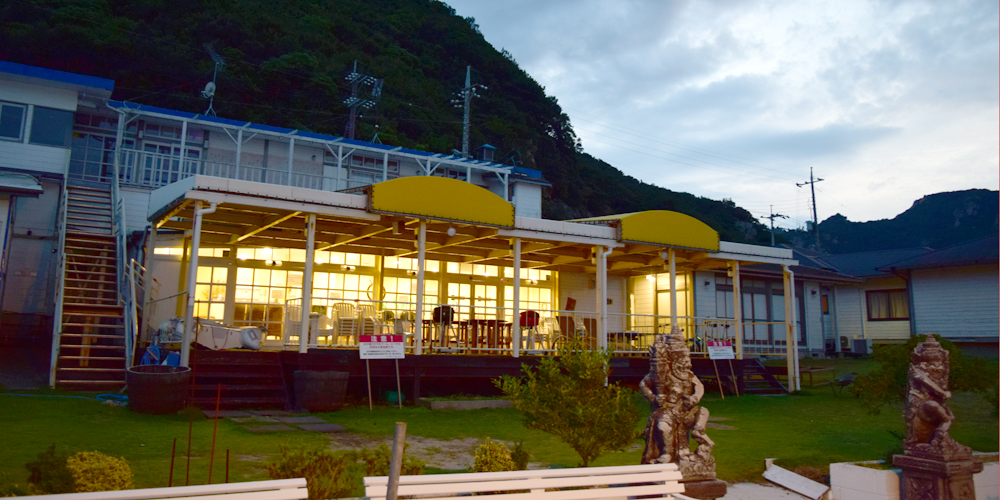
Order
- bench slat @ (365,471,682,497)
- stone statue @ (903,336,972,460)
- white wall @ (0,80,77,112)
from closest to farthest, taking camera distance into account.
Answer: bench slat @ (365,471,682,497)
stone statue @ (903,336,972,460)
white wall @ (0,80,77,112)

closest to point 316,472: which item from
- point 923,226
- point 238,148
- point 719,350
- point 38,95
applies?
point 719,350

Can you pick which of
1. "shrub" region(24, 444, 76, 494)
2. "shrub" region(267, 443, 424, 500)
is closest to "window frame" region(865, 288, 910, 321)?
"shrub" region(267, 443, 424, 500)

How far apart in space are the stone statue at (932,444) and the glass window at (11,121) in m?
Answer: 19.8

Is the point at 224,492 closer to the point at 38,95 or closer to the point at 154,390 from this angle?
the point at 154,390

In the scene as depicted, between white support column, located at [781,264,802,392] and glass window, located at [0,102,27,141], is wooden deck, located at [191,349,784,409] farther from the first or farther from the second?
glass window, located at [0,102,27,141]

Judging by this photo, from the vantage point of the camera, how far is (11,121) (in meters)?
17.1

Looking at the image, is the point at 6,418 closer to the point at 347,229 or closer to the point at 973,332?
the point at 347,229

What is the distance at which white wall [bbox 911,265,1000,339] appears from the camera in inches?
861

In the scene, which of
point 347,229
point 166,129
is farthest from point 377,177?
point 347,229

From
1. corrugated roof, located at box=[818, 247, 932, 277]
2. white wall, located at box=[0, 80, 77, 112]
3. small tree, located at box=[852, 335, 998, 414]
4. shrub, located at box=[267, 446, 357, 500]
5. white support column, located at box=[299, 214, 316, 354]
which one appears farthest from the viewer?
corrugated roof, located at box=[818, 247, 932, 277]

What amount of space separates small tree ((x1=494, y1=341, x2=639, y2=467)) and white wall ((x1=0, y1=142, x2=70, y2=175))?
52.6 ft

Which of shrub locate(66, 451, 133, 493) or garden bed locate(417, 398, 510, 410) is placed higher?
shrub locate(66, 451, 133, 493)

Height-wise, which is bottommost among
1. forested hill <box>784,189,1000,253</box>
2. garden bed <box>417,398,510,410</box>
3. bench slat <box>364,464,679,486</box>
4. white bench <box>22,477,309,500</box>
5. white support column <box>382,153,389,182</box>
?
garden bed <box>417,398,510,410</box>

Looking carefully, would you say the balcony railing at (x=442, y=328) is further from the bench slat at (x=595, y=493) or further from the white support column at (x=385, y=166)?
the white support column at (x=385, y=166)
